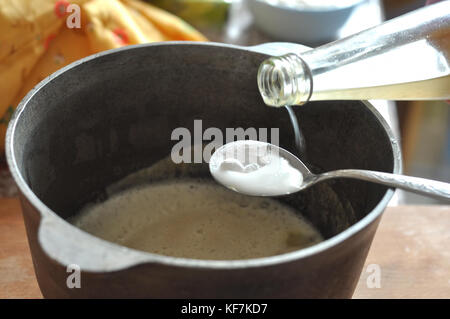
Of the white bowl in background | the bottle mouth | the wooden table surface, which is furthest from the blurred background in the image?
the bottle mouth

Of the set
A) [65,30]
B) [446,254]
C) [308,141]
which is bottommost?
[446,254]

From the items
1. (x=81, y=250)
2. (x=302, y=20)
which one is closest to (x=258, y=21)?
(x=302, y=20)

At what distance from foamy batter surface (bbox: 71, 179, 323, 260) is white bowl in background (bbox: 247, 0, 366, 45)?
12.1 inches

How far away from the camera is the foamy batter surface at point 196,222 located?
0.58 meters

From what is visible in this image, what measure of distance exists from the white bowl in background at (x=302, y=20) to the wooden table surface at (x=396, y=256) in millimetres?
310

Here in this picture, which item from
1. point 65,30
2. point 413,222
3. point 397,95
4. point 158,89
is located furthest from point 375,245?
point 65,30

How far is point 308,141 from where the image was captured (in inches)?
23.6

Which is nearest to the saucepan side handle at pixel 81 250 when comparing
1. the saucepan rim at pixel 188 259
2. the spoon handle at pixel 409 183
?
the saucepan rim at pixel 188 259

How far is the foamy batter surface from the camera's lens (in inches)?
23.0

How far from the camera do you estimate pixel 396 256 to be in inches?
23.7

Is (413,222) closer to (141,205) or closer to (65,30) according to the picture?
(141,205)

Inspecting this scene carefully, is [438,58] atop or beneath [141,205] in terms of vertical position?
atop
